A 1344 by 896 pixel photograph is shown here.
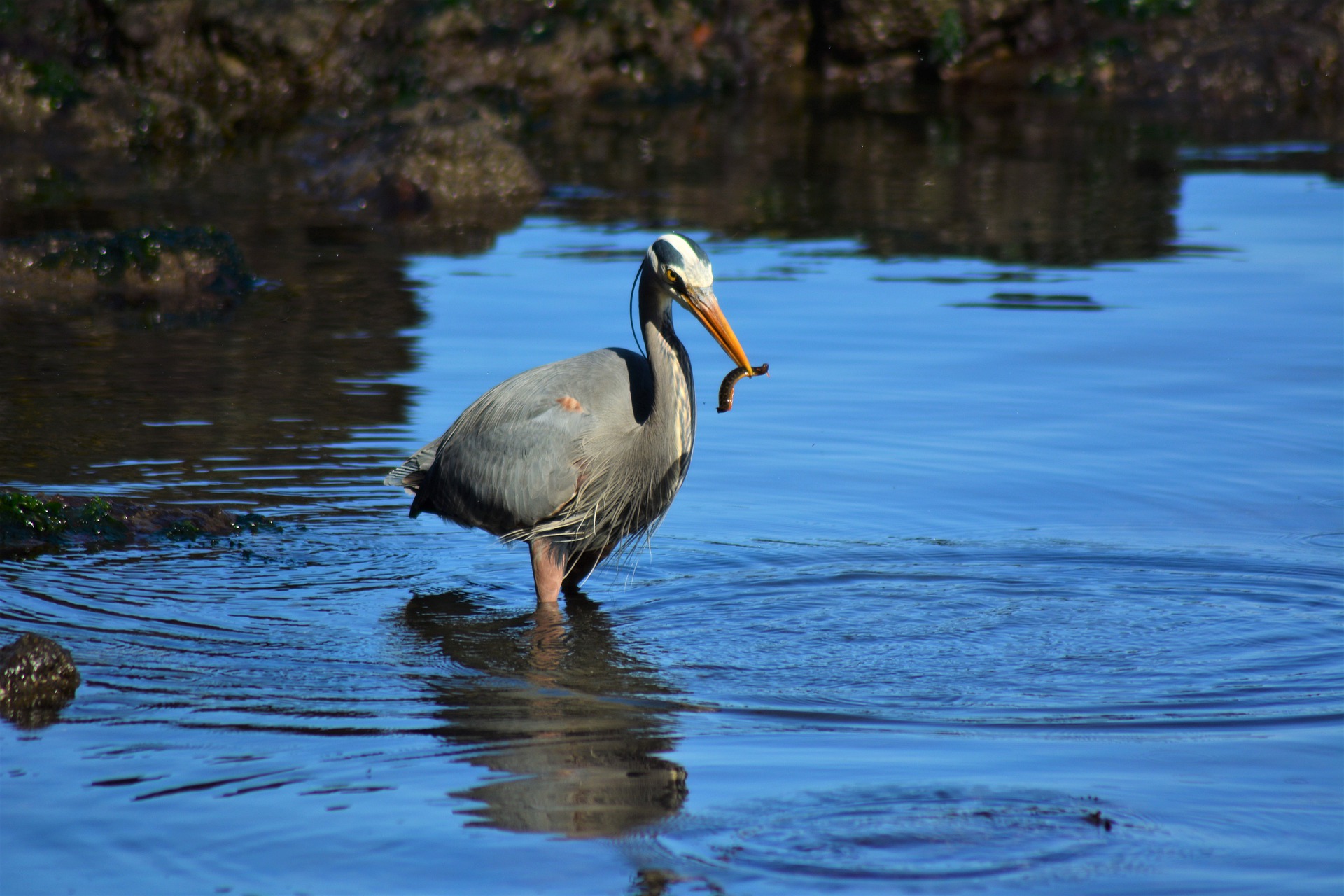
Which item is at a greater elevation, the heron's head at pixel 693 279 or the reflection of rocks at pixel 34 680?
the heron's head at pixel 693 279

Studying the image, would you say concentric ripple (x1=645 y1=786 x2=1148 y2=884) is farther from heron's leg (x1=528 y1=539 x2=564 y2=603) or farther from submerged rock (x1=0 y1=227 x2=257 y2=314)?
submerged rock (x1=0 y1=227 x2=257 y2=314)

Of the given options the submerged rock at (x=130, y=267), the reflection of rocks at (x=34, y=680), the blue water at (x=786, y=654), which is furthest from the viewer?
the submerged rock at (x=130, y=267)

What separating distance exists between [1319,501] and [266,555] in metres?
4.31

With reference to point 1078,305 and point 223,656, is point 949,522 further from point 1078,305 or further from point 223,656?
point 1078,305

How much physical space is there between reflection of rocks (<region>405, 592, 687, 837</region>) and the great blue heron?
306 millimetres

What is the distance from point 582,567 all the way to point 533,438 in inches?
24.9

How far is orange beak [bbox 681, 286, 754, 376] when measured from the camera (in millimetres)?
5770

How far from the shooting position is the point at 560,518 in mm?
6172

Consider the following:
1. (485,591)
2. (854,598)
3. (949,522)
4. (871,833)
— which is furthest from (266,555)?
(871,833)

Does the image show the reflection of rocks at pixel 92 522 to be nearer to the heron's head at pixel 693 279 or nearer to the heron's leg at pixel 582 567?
the heron's leg at pixel 582 567

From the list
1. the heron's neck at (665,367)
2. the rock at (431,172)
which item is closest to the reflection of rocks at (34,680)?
the heron's neck at (665,367)

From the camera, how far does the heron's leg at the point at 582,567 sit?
21.1ft

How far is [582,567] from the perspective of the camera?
6516mm

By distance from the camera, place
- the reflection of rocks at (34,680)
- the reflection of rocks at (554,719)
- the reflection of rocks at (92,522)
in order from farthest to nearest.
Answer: the reflection of rocks at (92,522) < the reflection of rocks at (34,680) < the reflection of rocks at (554,719)
